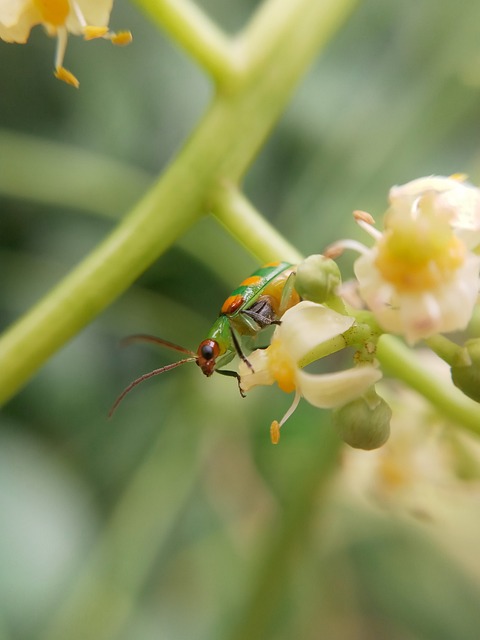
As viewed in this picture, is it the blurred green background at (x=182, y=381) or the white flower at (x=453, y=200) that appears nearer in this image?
the white flower at (x=453, y=200)

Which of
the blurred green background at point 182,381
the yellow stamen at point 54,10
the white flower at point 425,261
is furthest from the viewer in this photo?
the blurred green background at point 182,381

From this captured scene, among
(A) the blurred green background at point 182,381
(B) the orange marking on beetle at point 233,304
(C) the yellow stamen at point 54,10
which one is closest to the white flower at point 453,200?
(B) the orange marking on beetle at point 233,304

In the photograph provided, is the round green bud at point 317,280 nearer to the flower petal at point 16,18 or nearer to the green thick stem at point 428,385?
the green thick stem at point 428,385

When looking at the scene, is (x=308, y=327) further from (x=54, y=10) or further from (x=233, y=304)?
(x=54, y=10)

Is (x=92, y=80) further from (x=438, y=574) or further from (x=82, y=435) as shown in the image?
(x=438, y=574)

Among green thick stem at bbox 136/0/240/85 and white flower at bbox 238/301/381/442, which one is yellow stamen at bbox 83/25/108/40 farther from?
white flower at bbox 238/301/381/442

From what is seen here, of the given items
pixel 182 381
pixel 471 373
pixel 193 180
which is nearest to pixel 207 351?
pixel 193 180
